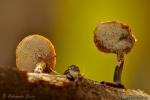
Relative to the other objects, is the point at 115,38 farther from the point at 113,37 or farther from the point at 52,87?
the point at 52,87

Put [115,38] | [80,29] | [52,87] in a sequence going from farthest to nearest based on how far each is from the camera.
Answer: [80,29]
[115,38]
[52,87]

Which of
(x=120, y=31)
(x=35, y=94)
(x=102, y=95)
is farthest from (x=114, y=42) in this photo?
(x=35, y=94)

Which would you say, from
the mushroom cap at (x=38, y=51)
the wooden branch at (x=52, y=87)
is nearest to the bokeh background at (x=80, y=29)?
the mushroom cap at (x=38, y=51)

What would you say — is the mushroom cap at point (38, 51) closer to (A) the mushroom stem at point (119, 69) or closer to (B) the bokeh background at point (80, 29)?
(A) the mushroom stem at point (119, 69)

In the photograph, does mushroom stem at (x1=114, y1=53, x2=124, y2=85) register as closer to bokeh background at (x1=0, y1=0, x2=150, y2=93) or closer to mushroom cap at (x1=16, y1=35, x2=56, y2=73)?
mushroom cap at (x1=16, y1=35, x2=56, y2=73)

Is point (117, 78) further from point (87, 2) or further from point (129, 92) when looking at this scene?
point (87, 2)

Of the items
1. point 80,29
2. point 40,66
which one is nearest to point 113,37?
point 40,66
